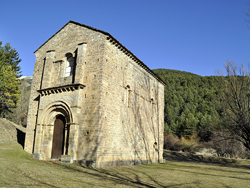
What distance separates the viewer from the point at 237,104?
1423 centimetres

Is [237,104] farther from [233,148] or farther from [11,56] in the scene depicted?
[11,56]

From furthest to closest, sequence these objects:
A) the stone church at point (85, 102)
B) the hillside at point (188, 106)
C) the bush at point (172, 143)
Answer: the hillside at point (188, 106), the bush at point (172, 143), the stone church at point (85, 102)

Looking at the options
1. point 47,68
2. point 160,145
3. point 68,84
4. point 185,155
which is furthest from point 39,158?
point 185,155

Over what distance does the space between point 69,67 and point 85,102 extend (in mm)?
3341

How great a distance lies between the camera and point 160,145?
62.8ft

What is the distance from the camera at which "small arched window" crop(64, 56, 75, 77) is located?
13.5m

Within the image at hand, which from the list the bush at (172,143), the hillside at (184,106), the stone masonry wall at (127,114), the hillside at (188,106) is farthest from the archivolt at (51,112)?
the bush at (172,143)

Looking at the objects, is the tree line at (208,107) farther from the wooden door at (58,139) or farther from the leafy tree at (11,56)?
the leafy tree at (11,56)

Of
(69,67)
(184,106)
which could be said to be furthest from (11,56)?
(184,106)

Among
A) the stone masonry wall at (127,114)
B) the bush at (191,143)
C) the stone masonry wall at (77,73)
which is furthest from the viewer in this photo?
the bush at (191,143)

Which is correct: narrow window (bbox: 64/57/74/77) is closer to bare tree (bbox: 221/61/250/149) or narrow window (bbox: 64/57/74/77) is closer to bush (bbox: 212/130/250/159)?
bare tree (bbox: 221/61/250/149)

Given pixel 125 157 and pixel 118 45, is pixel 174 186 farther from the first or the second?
pixel 118 45

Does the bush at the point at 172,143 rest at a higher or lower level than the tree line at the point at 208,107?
lower

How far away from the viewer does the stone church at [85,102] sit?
37.1ft
